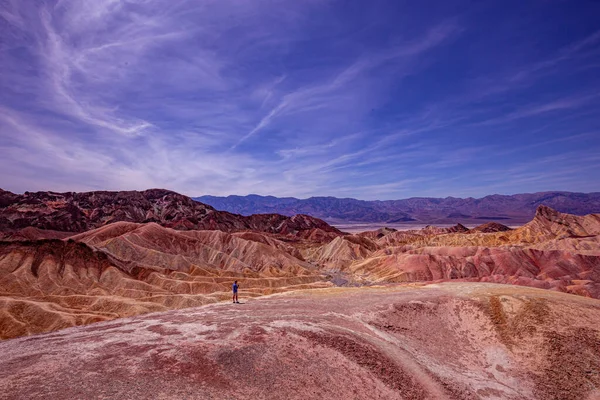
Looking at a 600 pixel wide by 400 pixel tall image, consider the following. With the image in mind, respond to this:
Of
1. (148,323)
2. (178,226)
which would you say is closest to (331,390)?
(148,323)

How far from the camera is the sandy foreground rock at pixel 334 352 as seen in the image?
15.5 metres

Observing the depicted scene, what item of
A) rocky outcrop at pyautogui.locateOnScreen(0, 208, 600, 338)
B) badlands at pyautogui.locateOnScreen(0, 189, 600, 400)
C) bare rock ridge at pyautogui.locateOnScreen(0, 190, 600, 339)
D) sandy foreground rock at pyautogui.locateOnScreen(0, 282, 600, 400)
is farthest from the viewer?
bare rock ridge at pyautogui.locateOnScreen(0, 190, 600, 339)

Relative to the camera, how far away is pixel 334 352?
2030cm

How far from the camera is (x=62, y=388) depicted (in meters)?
13.8

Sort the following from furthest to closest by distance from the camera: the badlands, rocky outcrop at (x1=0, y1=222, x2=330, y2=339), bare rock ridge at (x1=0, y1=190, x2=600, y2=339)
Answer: bare rock ridge at (x1=0, y1=190, x2=600, y2=339)
rocky outcrop at (x1=0, y1=222, x2=330, y2=339)
the badlands

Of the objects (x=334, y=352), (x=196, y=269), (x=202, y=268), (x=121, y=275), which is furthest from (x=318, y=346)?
(x=202, y=268)

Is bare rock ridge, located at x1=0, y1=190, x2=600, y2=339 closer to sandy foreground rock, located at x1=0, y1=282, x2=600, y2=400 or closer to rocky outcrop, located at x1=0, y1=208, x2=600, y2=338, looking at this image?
rocky outcrop, located at x1=0, y1=208, x2=600, y2=338

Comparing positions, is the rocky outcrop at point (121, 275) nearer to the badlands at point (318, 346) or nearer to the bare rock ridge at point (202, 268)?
the bare rock ridge at point (202, 268)

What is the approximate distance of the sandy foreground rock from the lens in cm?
1548

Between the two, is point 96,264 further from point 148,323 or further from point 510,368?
point 510,368

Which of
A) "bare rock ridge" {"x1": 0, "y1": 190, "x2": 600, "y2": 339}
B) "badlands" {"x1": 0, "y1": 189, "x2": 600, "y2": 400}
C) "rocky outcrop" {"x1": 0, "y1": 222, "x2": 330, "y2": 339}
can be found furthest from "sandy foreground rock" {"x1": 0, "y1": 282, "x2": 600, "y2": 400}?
"bare rock ridge" {"x1": 0, "y1": 190, "x2": 600, "y2": 339}

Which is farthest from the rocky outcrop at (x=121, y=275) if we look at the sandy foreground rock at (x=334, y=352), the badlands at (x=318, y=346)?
the sandy foreground rock at (x=334, y=352)

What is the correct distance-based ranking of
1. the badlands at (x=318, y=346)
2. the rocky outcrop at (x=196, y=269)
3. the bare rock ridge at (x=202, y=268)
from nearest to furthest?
the badlands at (x=318, y=346) < the rocky outcrop at (x=196, y=269) < the bare rock ridge at (x=202, y=268)

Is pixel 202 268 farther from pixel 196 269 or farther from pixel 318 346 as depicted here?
pixel 318 346
